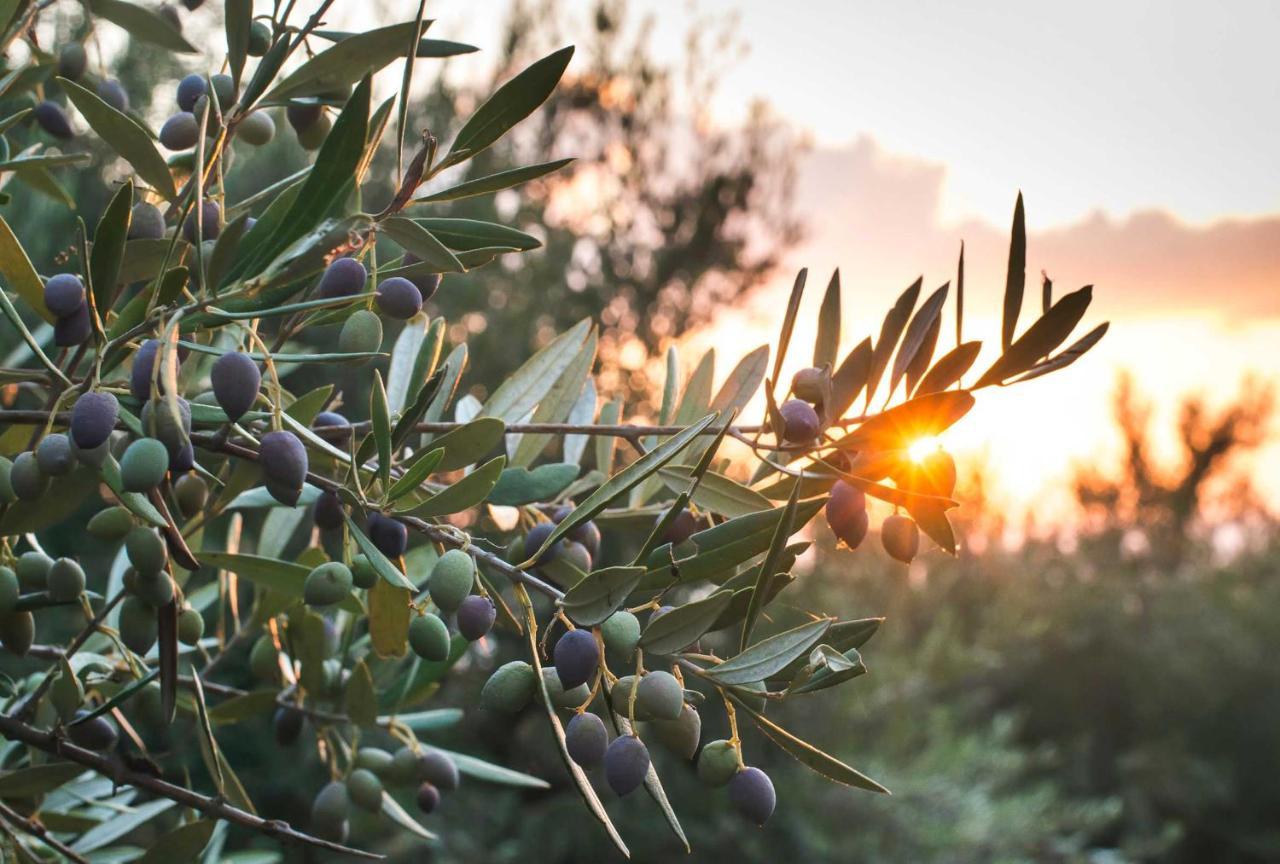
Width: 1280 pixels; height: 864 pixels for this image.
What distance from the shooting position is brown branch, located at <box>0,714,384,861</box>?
36cm

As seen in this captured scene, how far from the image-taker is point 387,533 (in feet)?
1.10

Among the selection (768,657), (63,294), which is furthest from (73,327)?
(768,657)

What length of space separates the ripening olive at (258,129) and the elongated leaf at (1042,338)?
0.88 feet

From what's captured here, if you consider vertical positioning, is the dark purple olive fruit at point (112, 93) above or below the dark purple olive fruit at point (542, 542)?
above

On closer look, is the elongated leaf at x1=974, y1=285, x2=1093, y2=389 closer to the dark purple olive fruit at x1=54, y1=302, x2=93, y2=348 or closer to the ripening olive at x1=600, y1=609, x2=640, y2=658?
the ripening olive at x1=600, y1=609, x2=640, y2=658

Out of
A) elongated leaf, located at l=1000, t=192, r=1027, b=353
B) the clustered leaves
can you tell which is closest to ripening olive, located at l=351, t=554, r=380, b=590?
the clustered leaves

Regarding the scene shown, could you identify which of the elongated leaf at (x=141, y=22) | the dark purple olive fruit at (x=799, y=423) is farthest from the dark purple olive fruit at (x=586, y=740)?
the elongated leaf at (x=141, y=22)

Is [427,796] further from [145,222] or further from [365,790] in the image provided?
[145,222]

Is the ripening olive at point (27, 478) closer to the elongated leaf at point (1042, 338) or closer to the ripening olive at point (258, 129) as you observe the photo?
the ripening olive at point (258, 129)

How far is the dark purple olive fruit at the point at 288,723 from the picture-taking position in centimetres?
49

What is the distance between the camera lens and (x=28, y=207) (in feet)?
9.41

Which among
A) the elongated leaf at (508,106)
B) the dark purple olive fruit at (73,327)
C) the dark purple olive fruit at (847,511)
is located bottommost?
the dark purple olive fruit at (847,511)

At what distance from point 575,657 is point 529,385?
0.54 ft

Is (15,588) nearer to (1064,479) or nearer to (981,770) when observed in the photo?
(981,770)
